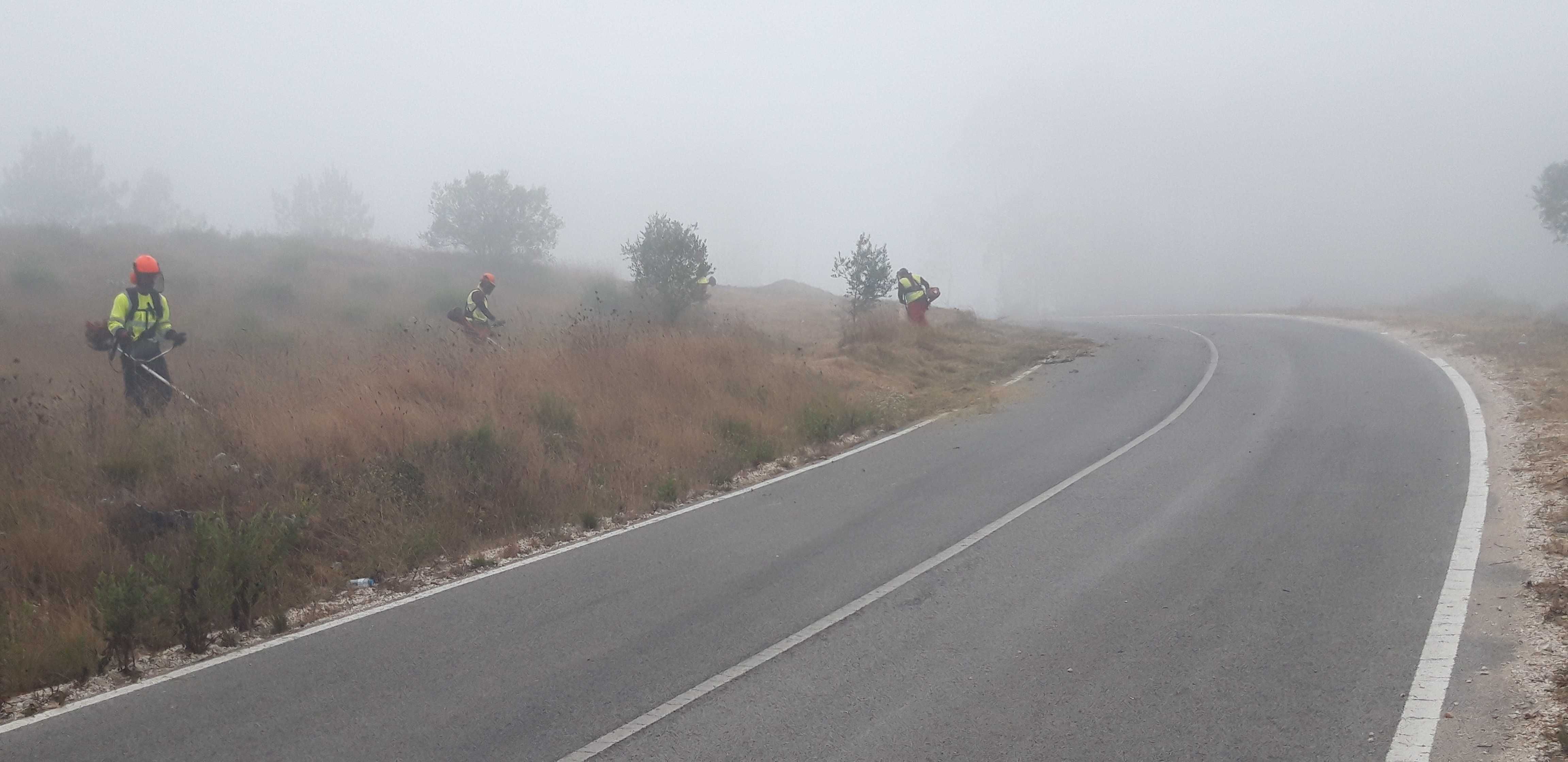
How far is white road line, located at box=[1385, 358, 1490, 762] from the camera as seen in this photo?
13.0 feet

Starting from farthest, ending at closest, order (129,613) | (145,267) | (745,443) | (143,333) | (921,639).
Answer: (745,443)
(143,333)
(145,267)
(129,613)
(921,639)

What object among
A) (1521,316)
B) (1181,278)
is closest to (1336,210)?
(1181,278)

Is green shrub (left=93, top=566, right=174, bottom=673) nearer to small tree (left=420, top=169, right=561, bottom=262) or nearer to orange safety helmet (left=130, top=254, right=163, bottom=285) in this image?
orange safety helmet (left=130, top=254, right=163, bottom=285)

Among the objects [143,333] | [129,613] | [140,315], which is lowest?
[129,613]

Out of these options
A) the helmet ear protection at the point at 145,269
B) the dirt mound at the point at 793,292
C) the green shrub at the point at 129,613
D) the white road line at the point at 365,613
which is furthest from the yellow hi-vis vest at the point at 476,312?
the dirt mound at the point at 793,292

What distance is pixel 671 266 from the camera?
21.3 metres

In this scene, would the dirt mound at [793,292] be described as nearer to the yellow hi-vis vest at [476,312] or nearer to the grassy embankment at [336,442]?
the grassy embankment at [336,442]

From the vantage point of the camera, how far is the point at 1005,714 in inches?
173

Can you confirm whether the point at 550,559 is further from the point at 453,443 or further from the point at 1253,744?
the point at 1253,744

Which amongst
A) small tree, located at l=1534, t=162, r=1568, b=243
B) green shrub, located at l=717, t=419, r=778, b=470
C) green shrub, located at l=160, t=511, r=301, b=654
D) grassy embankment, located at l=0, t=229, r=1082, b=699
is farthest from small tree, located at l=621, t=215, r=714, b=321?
small tree, located at l=1534, t=162, r=1568, b=243

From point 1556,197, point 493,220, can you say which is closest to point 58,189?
point 493,220

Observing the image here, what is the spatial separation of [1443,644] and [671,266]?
17.8 metres

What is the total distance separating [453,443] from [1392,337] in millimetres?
18586

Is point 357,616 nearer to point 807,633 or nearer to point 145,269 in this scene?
point 807,633
